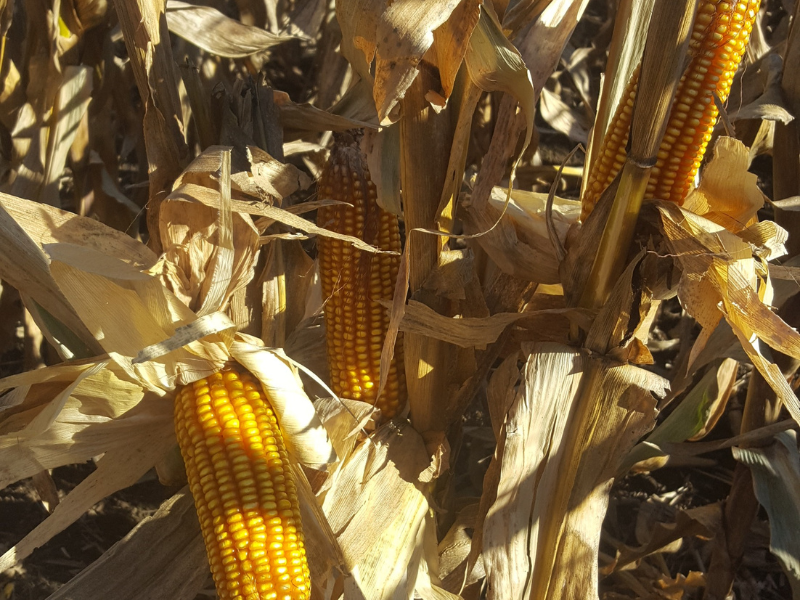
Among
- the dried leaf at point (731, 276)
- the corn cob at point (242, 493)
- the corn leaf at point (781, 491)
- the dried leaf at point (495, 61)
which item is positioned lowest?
the corn leaf at point (781, 491)

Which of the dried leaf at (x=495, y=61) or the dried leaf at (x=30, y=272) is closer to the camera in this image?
the dried leaf at (x=495, y=61)

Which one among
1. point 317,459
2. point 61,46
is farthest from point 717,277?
point 61,46

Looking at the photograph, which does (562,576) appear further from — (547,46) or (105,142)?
(105,142)

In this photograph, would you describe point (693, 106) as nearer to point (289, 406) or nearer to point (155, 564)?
point (289, 406)

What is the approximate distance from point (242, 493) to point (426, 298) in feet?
2.14

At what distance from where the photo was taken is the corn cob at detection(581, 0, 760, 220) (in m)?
1.31

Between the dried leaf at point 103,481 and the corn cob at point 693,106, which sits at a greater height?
the corn cob at point 693,106

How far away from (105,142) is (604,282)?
217 cm

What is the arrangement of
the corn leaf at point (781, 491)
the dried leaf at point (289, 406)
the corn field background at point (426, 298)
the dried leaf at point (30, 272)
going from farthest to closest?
the corn leaf at point (781, 491) < the dried leaf at point (30, 272) < the dried leaf at point (289, 406) < the corn field background at point (426, 298)

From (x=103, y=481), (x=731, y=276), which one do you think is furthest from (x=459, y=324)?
(x=103, y=481)

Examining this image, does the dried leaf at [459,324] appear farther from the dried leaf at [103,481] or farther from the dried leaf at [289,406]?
the dried leaf at [103,481]

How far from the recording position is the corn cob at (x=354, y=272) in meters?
1.68

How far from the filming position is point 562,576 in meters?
1.67

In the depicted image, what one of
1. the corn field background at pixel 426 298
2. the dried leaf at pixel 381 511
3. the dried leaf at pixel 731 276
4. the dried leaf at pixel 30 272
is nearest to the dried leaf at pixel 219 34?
the corn field background at pixel 426 298
